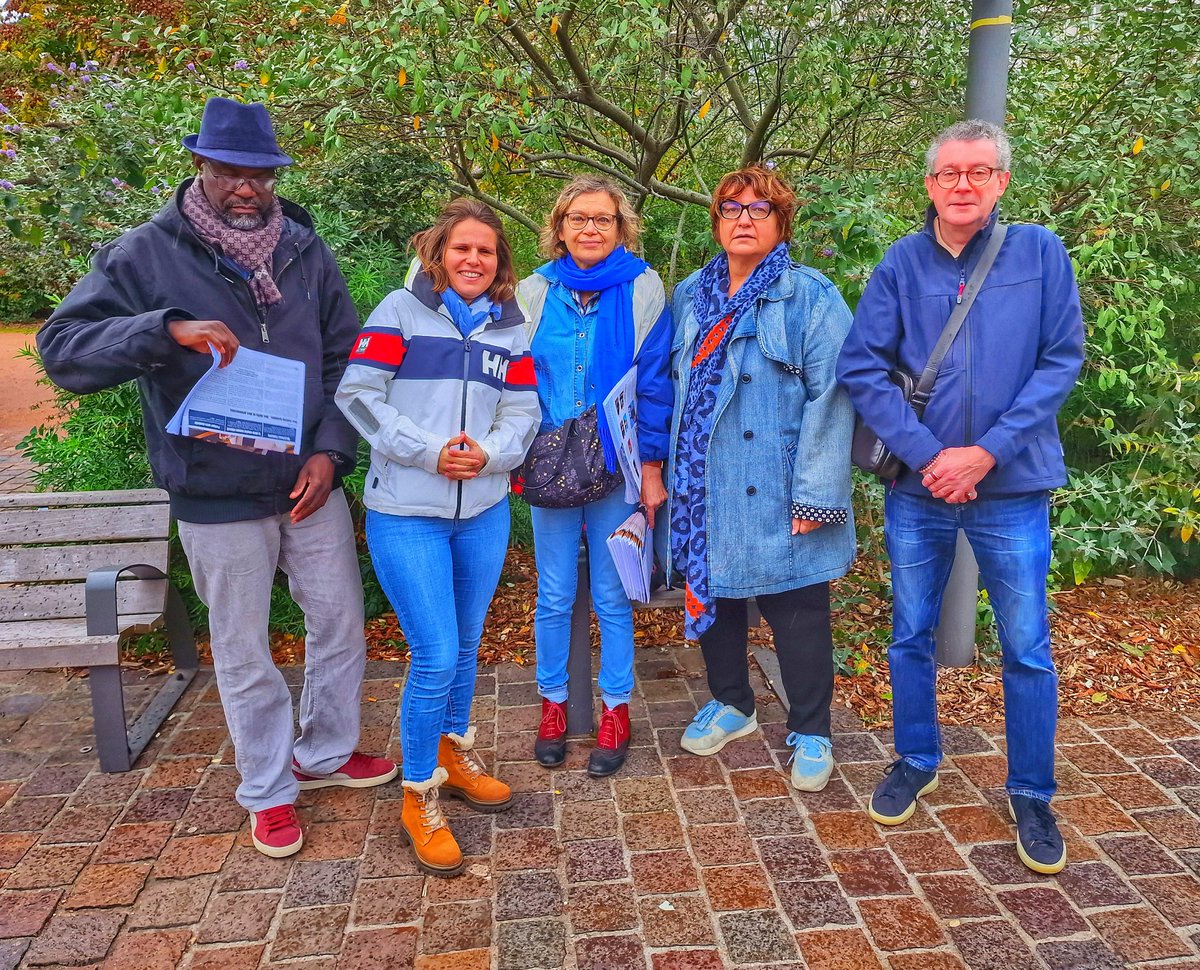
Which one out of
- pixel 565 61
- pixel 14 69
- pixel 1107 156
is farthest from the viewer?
pixel 14 69

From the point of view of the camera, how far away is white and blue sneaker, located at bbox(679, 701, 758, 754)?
144 inches

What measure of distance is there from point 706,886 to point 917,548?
1.32 metres

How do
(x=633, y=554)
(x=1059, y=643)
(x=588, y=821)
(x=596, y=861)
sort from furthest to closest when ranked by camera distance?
(x=1059, y=643) < (x=633, y=554) < (x=588, y=821) < (x=596, y=861)

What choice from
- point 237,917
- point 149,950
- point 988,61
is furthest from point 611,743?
point 988,61

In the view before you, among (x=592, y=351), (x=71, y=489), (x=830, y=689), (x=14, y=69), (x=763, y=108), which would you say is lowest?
(x=830, y=689)

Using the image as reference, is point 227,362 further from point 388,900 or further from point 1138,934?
point 1138,934

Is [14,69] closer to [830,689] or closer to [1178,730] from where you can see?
[830,689]

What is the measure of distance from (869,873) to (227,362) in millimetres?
2592

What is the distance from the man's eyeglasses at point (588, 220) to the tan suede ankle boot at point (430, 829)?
1.94m

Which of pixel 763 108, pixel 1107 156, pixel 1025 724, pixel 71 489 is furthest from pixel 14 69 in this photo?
pixel 1025 724

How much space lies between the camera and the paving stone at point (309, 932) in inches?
105

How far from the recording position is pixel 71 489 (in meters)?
4.88

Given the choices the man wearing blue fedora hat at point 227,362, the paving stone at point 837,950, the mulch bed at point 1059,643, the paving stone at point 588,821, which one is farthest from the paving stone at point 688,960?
the mulch bed at point 1059,643

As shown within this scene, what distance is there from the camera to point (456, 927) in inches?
108
